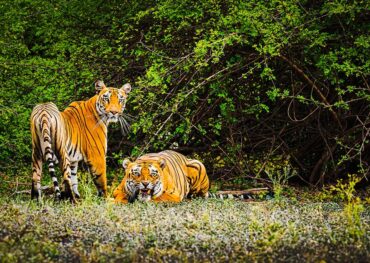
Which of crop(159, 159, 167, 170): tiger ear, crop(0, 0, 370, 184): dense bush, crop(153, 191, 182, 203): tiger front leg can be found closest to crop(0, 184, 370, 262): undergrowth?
crop(153, 191, 182, 203): tiger front leg

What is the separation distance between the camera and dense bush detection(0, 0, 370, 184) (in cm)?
1298

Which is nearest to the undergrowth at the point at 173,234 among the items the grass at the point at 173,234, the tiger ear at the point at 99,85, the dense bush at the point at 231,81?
the grass at the point at 173,234

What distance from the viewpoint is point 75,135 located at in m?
11.7

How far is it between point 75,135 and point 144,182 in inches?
44.8

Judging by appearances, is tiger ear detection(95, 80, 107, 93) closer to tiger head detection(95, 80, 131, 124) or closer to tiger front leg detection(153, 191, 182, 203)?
tiger head detection(95, 80, 131, 124)

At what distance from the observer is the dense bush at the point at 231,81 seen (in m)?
13.0

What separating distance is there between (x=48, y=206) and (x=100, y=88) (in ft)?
8.49

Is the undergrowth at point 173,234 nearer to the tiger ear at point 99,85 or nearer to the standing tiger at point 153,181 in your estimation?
the standing tiger at point 153,181

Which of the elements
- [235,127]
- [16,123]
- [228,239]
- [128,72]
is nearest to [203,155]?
[235,127]

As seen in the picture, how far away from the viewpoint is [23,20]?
18.6 m

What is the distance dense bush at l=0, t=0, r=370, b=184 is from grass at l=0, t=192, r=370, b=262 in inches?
126

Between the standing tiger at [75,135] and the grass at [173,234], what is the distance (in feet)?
3.05

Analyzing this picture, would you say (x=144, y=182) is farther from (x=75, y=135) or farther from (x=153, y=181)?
(x=75, y=135)

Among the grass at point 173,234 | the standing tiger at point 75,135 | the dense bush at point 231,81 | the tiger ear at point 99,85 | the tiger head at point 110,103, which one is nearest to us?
the grass at point 173,234
